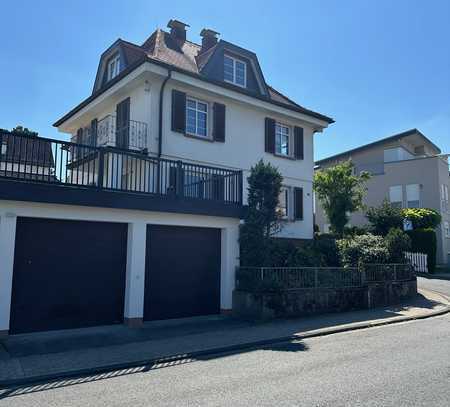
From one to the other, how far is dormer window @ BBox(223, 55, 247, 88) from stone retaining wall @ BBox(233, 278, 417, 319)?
388 inches

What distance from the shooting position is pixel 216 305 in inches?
512

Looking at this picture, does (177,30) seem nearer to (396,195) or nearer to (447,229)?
(396,195)

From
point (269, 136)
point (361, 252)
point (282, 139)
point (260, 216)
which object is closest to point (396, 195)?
point (282, 139)

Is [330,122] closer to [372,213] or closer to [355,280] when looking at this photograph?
[372,213]

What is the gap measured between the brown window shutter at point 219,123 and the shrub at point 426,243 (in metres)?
15.1

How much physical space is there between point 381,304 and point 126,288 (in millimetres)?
8925

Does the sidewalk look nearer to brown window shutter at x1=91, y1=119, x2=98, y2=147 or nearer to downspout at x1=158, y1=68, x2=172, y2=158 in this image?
downspout at x1=158, y1=68, x2=172, y2=158

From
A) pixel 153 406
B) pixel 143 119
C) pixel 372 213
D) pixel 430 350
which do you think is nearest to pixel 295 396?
pixel 153 406

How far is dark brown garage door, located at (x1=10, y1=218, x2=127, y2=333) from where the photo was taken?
987 cm

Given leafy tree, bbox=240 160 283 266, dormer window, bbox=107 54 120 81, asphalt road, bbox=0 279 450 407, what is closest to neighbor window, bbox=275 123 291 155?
leafy tree, bbox=240 160 283 266

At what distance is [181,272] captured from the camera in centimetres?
1235

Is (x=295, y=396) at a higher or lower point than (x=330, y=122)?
lower

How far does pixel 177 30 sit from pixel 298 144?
775cm

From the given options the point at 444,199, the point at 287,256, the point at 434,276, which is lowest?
the point at 434,276
